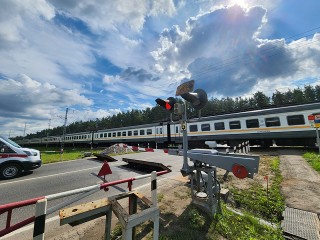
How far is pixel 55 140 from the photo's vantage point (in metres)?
52.3

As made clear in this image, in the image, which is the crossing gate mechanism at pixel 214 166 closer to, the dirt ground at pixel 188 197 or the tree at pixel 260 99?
the dirt ground at pixel 188 197

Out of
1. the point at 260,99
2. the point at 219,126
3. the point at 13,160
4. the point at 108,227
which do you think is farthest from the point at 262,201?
the point at 260,99

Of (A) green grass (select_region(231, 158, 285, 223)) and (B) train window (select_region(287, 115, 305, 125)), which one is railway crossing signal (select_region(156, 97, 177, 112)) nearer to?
(A) green grass (select_region(231, 158, 285, 223))

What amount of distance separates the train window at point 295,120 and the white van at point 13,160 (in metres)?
16.3

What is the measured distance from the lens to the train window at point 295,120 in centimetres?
1238

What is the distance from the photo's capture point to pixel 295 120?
1259 centimetres

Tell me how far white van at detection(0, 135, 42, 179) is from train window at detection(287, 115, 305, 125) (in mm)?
16345

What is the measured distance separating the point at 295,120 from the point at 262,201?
11166mm

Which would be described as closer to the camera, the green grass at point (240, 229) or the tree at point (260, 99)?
the green grass at point (240, 229)

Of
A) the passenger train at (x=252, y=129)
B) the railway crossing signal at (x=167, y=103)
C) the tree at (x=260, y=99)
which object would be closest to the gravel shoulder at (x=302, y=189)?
the railway crossing signal at (x=167, y=103)

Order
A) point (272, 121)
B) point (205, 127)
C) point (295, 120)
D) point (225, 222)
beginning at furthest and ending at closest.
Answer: point (205, 127) → point (272, 121) → point (295, 120) → point (225, 222)

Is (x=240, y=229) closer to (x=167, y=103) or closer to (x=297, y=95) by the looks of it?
(x=167, y=103)

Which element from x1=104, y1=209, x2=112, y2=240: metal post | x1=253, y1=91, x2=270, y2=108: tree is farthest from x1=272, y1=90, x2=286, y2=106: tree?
x1=104, y1=209, x2=112, y2=240: metal post

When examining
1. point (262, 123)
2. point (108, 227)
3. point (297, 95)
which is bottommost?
point (108, 227)
